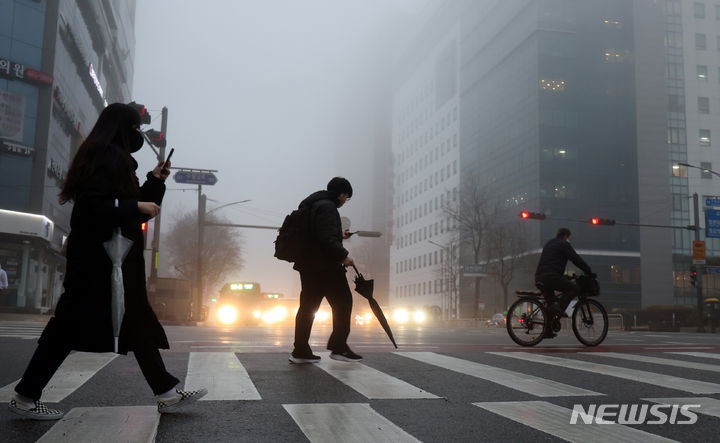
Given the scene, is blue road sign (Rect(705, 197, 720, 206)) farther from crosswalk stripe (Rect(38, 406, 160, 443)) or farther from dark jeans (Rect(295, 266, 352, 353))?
crosswalk stripe (Rect(38, 406, 160, 443))

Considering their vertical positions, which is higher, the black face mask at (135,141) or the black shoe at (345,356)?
the black face mask at (135,141)

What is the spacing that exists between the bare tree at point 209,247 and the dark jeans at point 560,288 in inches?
2483

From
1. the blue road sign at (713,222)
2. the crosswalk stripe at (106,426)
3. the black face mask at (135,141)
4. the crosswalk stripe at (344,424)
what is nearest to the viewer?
the crosswalk stripe at (106,426)

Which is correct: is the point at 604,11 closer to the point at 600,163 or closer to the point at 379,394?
the point at 600,163

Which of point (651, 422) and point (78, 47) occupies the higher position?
point (78, 47)

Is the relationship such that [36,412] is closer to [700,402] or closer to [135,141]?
[135,141]

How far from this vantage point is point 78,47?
44406 mm

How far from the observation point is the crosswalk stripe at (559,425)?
345cm

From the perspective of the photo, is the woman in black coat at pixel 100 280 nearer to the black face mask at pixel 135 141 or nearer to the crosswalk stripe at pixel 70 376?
the black face mask at pixel 135 141

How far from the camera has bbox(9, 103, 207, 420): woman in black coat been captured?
12.5 ft

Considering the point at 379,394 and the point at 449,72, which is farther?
the point at 449,72

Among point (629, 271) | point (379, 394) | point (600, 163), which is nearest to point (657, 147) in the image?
point (600, 163)

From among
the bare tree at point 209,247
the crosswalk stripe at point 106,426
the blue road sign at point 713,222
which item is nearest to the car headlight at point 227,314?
the blue road sign at point 713,222

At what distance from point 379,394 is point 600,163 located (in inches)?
2501
